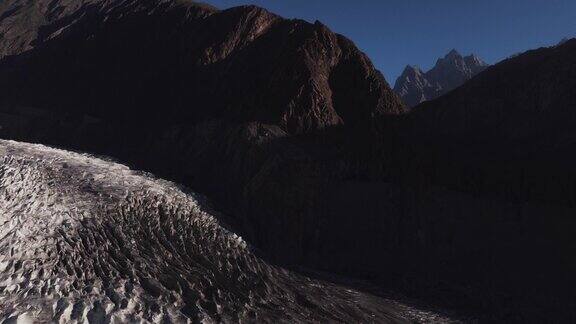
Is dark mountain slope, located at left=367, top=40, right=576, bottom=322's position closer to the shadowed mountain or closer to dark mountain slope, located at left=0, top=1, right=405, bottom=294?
the shadowed mountain

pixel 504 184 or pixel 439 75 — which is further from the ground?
pixel 439 75

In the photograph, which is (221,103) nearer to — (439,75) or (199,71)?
(199,71)

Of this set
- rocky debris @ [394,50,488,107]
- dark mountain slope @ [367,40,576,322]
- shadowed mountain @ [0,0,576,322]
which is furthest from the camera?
rocky debris @ [394,50,488,107]

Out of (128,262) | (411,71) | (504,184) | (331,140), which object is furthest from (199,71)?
(411,71)

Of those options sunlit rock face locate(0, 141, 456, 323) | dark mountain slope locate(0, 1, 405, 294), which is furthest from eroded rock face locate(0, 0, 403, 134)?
sunlit rock face locate(0, 141, 456, 323)

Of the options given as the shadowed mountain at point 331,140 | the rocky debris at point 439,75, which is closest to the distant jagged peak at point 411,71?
the rocky debris at point 439,75

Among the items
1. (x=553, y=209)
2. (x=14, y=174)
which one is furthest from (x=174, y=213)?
(x=553, y=209)
